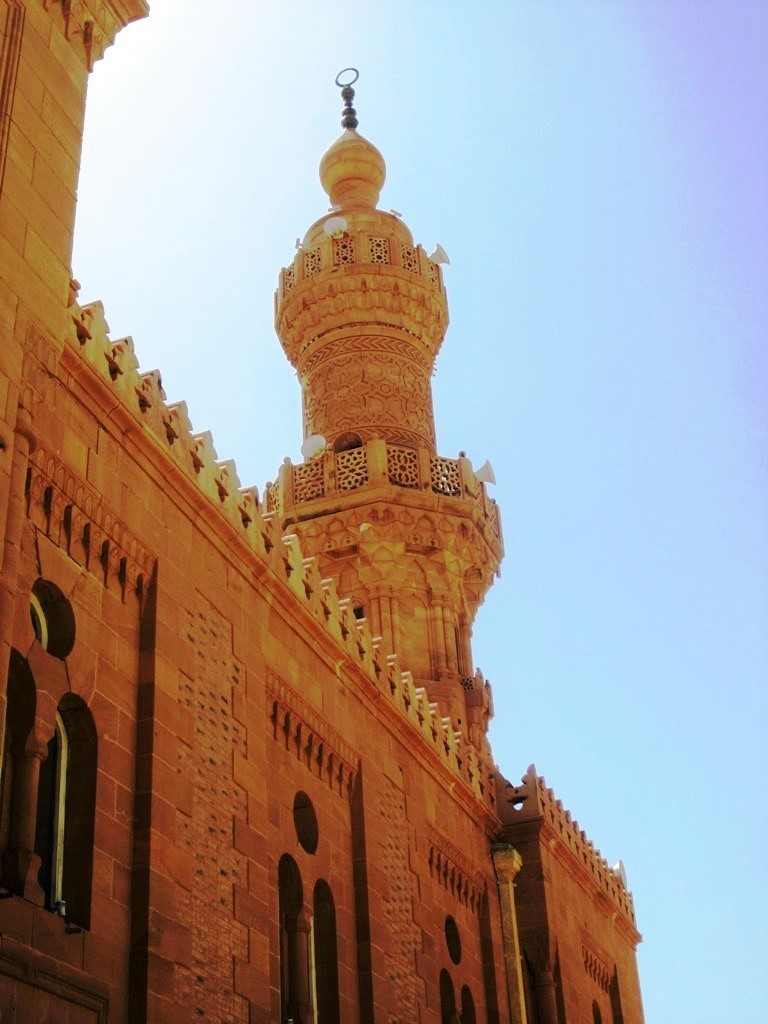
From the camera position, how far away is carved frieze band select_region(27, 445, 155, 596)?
1032 centimetres

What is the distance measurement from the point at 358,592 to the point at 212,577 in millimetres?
11634

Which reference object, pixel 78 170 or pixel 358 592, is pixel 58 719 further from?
pixel 358 592

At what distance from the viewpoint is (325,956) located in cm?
1359

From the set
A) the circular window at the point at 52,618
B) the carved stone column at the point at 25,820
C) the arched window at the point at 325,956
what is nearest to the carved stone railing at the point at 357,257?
the arched window at the point at 325,956

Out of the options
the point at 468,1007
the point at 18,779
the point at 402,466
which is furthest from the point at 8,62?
the point at 402,466

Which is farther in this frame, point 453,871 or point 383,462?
point 383,462

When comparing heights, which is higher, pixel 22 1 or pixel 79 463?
pixel 22 1

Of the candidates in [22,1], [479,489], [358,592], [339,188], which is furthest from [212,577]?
[339,188]

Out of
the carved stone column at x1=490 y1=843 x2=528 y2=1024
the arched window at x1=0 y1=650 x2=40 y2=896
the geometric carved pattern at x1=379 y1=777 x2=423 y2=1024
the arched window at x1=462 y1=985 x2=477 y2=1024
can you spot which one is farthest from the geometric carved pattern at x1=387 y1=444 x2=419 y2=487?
the arched window at x1=0 y1=650 x2=40 y2=896

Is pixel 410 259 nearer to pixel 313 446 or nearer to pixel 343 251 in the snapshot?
pixel 343 251

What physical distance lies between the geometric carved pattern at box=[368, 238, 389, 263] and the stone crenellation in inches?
438

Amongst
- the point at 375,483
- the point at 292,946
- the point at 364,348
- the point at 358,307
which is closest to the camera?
the point at 292,946

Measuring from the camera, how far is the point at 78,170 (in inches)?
423

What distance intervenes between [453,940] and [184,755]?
684 centimetres
